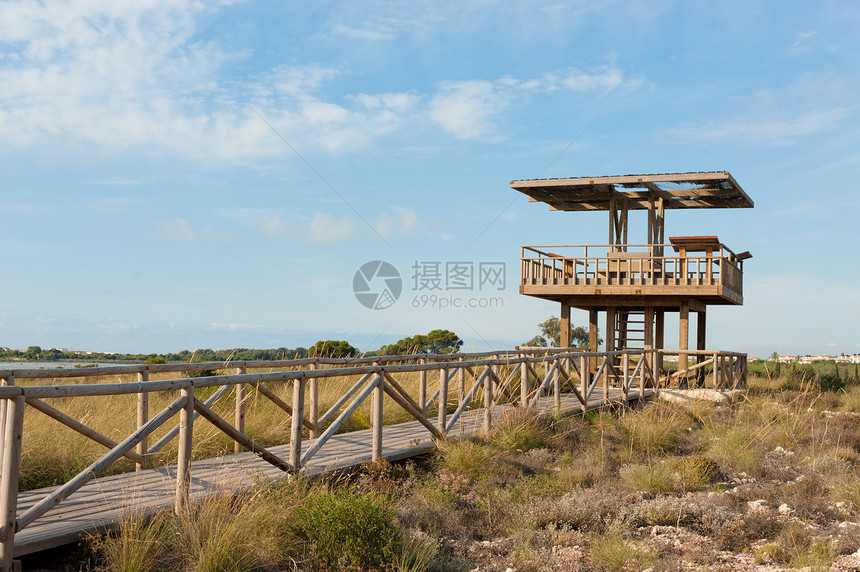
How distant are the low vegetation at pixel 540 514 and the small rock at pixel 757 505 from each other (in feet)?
0.12

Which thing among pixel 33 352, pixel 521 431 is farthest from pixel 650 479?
pixel 33 352

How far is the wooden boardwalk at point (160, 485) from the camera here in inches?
202

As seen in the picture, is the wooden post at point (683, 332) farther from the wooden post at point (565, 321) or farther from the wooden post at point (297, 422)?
the wooden post at point (297, 422)

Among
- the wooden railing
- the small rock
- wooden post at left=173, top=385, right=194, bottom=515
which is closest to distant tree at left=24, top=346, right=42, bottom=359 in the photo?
the wooden railing

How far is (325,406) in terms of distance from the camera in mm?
11906

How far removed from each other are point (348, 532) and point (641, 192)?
1871 cm

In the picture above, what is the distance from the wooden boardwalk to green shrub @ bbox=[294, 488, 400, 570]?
2.42 feet

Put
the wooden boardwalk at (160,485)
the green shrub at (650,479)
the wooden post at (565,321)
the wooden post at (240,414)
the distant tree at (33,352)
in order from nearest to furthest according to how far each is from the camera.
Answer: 1. the wooden boardwalk at (160,485)
2. the green shrub at (650,479)
3. the wooden post at (240,414)
4. the wooden post at (565,321)
5. the distant tree at (33,352)

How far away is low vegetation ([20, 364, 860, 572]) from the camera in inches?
211

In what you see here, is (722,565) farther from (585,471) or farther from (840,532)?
(585,471)

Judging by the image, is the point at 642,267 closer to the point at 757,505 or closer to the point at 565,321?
the point at 565,321

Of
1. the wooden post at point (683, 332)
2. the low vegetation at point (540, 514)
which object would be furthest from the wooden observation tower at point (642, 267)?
the low vegetation at point (540, 514)

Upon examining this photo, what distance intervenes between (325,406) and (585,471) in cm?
485

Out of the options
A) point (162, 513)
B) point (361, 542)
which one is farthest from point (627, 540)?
point (162, 513)
